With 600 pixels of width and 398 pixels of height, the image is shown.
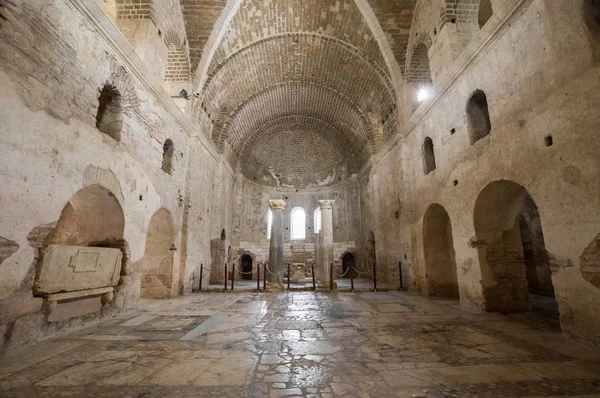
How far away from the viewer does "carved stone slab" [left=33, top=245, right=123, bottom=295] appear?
4.38 m

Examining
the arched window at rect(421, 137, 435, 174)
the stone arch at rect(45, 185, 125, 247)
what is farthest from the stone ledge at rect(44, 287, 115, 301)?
the arched window at rect(421, 137, 435, 174)

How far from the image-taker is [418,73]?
1038 centimetres

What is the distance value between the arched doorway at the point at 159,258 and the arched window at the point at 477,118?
8.88 m

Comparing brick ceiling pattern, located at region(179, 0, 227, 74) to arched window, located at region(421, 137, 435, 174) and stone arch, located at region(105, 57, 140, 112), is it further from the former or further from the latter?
arched window, located at region(421, 137, 435, 174)

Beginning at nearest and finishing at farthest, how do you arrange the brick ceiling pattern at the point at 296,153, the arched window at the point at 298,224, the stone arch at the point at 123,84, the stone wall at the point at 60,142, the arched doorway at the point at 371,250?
the stone wall at the point at 60,142 → the stone arch at the point at 123,84 → the arched doorway at the point at 371,250 → the brick ceiling pattern at the point at 296,153 → the arched window at the point at 298,224

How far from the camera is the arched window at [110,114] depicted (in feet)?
21.2

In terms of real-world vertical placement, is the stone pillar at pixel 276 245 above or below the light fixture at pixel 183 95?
below

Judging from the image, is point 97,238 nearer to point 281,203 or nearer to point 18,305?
point 18,305

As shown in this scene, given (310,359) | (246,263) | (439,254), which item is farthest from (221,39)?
(246,263)

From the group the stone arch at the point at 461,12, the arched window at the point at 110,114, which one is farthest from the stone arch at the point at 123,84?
the stone arch at the point at 461,12

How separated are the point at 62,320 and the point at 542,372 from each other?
6955 millimetres

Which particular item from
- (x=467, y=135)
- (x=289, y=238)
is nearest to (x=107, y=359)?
(x=467, y=135)

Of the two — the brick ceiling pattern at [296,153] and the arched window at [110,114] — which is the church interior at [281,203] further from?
the brick ceiling pattern at [296,153]

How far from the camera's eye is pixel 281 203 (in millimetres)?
11695
